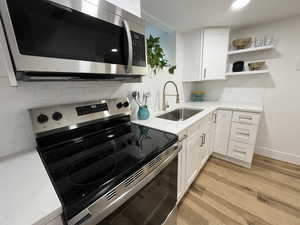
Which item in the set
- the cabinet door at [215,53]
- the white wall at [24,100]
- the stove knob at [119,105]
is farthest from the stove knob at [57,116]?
the cabinet door at [215,53]

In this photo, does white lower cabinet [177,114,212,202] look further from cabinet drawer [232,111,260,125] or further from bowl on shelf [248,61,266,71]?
bowl on shelf [248,61,266,71]

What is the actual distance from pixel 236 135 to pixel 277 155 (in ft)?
2.96

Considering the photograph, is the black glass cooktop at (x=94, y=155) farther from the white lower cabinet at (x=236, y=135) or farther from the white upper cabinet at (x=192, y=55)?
the white upper cabinet at (x=192, y=55)

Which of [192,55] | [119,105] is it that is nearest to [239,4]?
[192,55]

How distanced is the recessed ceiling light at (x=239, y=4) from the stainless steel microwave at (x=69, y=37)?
4.09 ft

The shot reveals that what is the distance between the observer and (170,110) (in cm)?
194

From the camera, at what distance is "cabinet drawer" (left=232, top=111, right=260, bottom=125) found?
1.79 m

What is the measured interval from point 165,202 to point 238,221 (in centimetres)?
87

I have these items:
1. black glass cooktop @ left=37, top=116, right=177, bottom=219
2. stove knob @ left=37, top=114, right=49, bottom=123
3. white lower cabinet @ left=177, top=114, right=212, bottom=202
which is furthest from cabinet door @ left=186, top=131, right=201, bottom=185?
stove knob @ left=37, top=114, right=49, bottom=123

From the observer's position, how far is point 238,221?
1.25 meters

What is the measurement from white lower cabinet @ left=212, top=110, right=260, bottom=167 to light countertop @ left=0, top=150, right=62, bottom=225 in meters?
2.15

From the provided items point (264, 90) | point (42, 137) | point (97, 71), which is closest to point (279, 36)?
point (264, 90)

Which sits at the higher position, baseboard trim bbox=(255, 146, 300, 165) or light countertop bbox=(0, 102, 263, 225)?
light countertop bbox=(0, 102, 263, 225)

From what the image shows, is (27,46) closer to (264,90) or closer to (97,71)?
(97,71)
